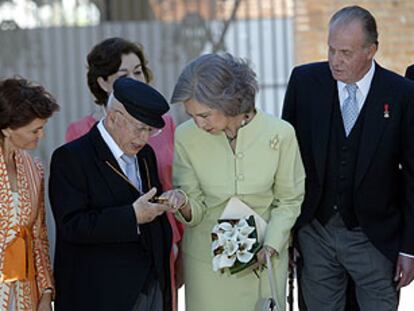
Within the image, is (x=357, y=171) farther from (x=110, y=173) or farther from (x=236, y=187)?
(x=110, y=173)

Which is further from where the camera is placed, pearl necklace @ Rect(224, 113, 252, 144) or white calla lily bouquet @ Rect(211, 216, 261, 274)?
pearl necklace @ Rect(224, 113, 252, 144)

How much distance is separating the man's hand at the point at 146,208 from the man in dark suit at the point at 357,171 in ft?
3.11

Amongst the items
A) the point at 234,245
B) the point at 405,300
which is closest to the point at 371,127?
the point at 234,245

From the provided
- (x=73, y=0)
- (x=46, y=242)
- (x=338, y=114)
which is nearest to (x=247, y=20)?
(x=73, y=0)

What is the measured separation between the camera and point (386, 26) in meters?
9.19

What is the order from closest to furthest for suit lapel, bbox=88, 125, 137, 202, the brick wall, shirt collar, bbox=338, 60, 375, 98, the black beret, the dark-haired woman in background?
the black beret < suit lapel, bbox=88, 125, 137, 202 < shirt collar, bbox=338, 60, 375, 98 < the dark-haired woman in background < the brick wall

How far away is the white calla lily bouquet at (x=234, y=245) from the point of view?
15.7ft

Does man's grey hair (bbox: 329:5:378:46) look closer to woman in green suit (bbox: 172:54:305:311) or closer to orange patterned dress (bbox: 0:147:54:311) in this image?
woman in green suit (bbox: 172:54:305:311)

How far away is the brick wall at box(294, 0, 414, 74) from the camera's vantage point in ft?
30.0

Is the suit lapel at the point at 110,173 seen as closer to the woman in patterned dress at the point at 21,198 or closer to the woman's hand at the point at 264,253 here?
the woman in patterned dress at the point at 21,198

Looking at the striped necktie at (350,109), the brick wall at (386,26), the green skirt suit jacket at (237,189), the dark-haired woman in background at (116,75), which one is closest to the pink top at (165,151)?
the dark-haired woman in background at (116,75)

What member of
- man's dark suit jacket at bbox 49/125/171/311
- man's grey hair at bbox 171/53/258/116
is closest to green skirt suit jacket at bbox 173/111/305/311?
man's grey hair at bbox 171/53/258/116

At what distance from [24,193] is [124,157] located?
17.7 inches

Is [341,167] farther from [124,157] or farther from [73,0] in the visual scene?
[73,0]
